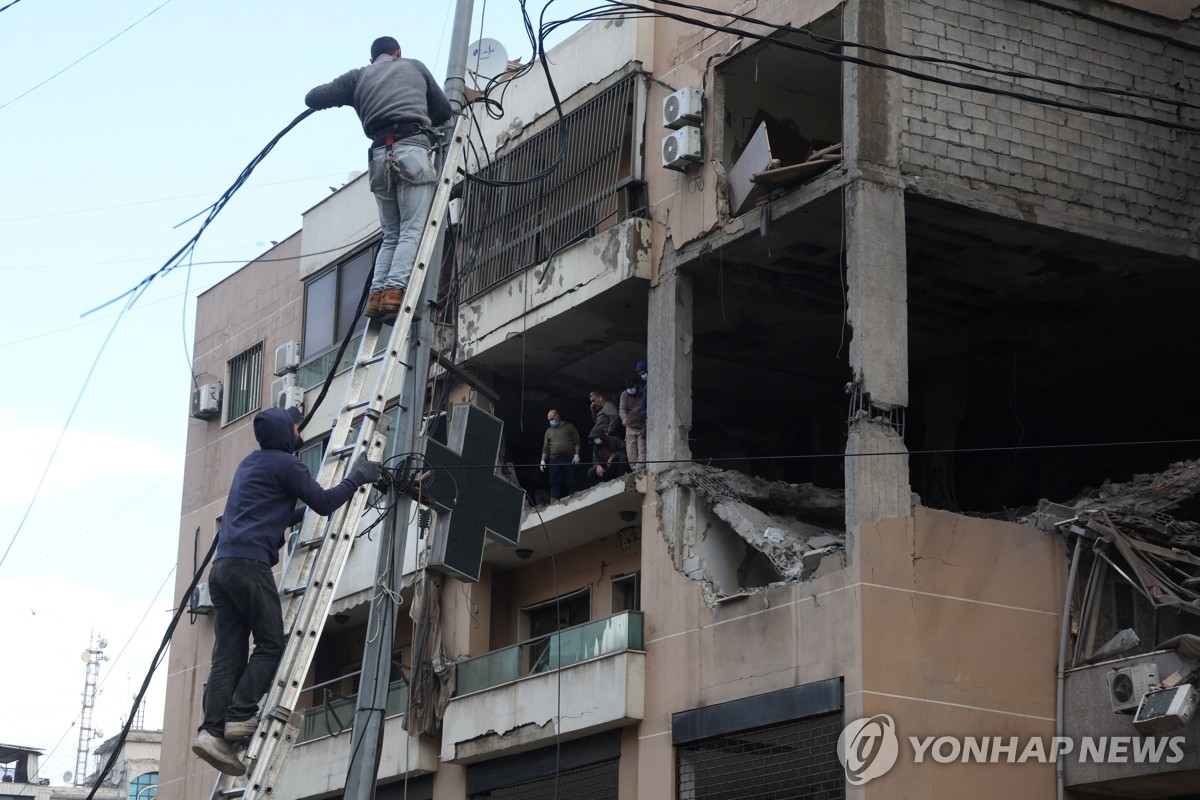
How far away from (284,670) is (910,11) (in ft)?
34.3

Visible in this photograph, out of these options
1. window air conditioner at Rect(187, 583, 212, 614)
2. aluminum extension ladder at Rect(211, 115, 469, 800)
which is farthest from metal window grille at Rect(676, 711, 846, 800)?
window air conditioner at Rect(187, 583, 212, 614)

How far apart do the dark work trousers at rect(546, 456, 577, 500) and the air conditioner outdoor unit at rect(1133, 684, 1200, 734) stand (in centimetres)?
864

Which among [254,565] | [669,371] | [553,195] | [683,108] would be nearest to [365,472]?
[254,565]

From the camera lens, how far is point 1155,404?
22.5m

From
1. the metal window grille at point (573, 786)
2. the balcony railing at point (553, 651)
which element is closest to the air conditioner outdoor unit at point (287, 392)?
the balcony railing at point (553, 651)

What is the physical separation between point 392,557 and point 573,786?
29.0ft

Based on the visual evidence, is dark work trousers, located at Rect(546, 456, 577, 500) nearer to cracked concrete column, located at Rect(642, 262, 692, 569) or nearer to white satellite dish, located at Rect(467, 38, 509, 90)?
cracked concrete column, located at Rect(642, 262, 692, 569)

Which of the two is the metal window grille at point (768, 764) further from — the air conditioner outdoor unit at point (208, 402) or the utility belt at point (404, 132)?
the air conditioner outdoor unit at point (208, 402)

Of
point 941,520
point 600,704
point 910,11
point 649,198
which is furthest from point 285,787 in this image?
point 910,11

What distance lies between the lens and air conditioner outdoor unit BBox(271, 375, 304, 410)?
86.9 feet

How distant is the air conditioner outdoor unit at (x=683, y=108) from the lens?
63.3 feet

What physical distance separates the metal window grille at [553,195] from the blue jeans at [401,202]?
6303 millimetres

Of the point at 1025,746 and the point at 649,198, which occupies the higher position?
the point at 649,198

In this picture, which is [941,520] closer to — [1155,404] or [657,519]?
[657,519]
